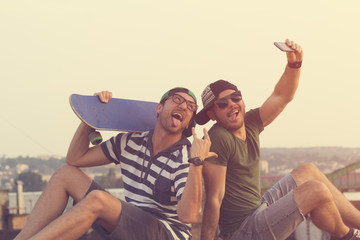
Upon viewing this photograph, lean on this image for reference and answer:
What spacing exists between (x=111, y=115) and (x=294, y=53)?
61.6 inches

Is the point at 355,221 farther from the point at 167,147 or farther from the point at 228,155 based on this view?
the point at 167,147

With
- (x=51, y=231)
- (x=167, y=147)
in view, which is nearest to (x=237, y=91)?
(x=167, y=147)

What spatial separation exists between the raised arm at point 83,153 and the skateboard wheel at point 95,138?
0.11 ft

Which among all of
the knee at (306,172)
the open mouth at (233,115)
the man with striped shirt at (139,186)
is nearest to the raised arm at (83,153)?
the man with striped shirt at (139,186)

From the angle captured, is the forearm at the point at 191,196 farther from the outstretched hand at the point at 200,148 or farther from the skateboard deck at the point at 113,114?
the skateboard deck at the point at 113,114

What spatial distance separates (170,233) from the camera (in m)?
4.38

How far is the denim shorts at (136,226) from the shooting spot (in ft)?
14.0

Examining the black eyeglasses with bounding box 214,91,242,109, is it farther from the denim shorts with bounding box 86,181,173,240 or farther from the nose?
the denim shorts with bounding box 86,181,173,240

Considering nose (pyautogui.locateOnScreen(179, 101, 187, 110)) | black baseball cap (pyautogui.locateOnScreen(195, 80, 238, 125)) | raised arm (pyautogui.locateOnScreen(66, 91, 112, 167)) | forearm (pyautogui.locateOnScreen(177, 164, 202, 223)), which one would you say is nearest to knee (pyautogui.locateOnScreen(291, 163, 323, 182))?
black baseball cap (pyautogui.locateOnScreen(195, 80, 238, 125))

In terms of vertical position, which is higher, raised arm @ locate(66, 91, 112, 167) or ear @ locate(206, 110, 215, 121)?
ear @ locate(206, 110, 215, 121)

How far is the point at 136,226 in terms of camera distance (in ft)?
14.1

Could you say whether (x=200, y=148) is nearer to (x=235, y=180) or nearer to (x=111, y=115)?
(x=235, y=180)

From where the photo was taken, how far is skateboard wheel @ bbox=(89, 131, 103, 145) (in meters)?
5.02

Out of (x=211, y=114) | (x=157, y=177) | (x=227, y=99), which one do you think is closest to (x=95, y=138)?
(x=157, y=177)
